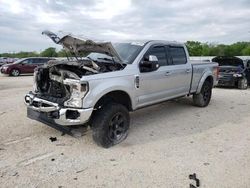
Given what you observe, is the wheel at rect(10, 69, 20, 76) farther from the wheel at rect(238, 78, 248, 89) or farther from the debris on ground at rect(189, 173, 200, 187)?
the debris on ground at rect(189, 173, 200, 187)

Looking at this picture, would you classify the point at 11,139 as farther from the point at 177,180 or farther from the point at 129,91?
the point at 177,180

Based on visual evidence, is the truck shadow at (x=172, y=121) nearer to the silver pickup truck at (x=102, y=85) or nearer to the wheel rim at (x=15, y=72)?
the silver pickup truck at (x=102, y=85)

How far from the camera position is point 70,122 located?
4.68 m

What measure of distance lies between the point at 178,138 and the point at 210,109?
312 cm

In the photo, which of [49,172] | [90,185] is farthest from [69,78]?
[90,185]

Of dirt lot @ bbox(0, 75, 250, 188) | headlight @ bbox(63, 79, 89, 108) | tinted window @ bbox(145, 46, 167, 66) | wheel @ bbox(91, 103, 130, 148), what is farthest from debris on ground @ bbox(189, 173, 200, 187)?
tinted window @ bbox(145, 46, 167, 66)

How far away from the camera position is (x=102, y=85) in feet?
15.9

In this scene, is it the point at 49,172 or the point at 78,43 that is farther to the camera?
the point at 78,43

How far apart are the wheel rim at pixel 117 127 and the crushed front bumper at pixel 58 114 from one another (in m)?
0.59

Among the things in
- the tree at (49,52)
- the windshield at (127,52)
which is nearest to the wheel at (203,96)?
the windshield at (127,52)

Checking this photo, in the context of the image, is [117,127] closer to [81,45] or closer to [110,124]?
[110,124]

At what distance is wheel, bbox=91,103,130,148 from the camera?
4852 millimetres

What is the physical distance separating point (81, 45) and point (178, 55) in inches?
107

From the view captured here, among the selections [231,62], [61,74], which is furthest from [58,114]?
[231,62]
